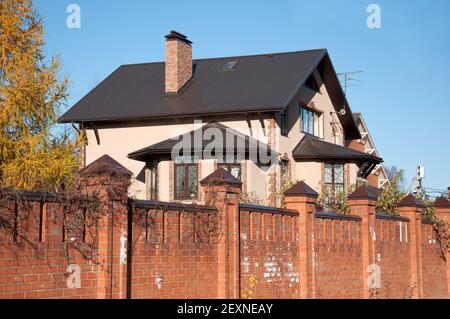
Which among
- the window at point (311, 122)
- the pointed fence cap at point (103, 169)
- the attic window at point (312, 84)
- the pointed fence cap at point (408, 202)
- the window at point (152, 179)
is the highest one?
the attic window at point (312, 84)

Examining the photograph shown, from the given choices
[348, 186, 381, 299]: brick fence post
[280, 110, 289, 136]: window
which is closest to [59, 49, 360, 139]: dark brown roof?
[280, 110, 289, 136]: window

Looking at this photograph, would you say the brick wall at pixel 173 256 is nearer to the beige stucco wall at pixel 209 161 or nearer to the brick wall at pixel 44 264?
the brick wall at pixel 44 264

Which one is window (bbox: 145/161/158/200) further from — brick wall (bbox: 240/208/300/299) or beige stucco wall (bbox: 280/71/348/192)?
brick wall (bbox: 240/208/300/299)

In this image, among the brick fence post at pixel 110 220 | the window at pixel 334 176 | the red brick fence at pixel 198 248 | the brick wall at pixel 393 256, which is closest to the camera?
the red brick fence at pixel 198 248

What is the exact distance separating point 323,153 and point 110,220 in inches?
733

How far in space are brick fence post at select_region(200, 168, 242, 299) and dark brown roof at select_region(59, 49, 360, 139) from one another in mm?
12755

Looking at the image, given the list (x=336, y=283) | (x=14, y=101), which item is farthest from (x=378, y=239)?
(x=14, y=101)

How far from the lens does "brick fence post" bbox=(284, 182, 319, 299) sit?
14203mm

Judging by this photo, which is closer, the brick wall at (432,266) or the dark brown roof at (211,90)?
the brick wall at (432,266)

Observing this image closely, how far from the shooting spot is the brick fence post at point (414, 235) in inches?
774

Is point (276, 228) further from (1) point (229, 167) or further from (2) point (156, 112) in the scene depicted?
(2) point (156, 112)

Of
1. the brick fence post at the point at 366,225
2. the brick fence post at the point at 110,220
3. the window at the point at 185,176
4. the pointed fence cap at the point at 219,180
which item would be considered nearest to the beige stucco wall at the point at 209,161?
the window at the point at 185,176

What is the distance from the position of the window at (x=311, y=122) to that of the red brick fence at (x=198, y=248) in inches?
390

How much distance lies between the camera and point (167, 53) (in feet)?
90.8
